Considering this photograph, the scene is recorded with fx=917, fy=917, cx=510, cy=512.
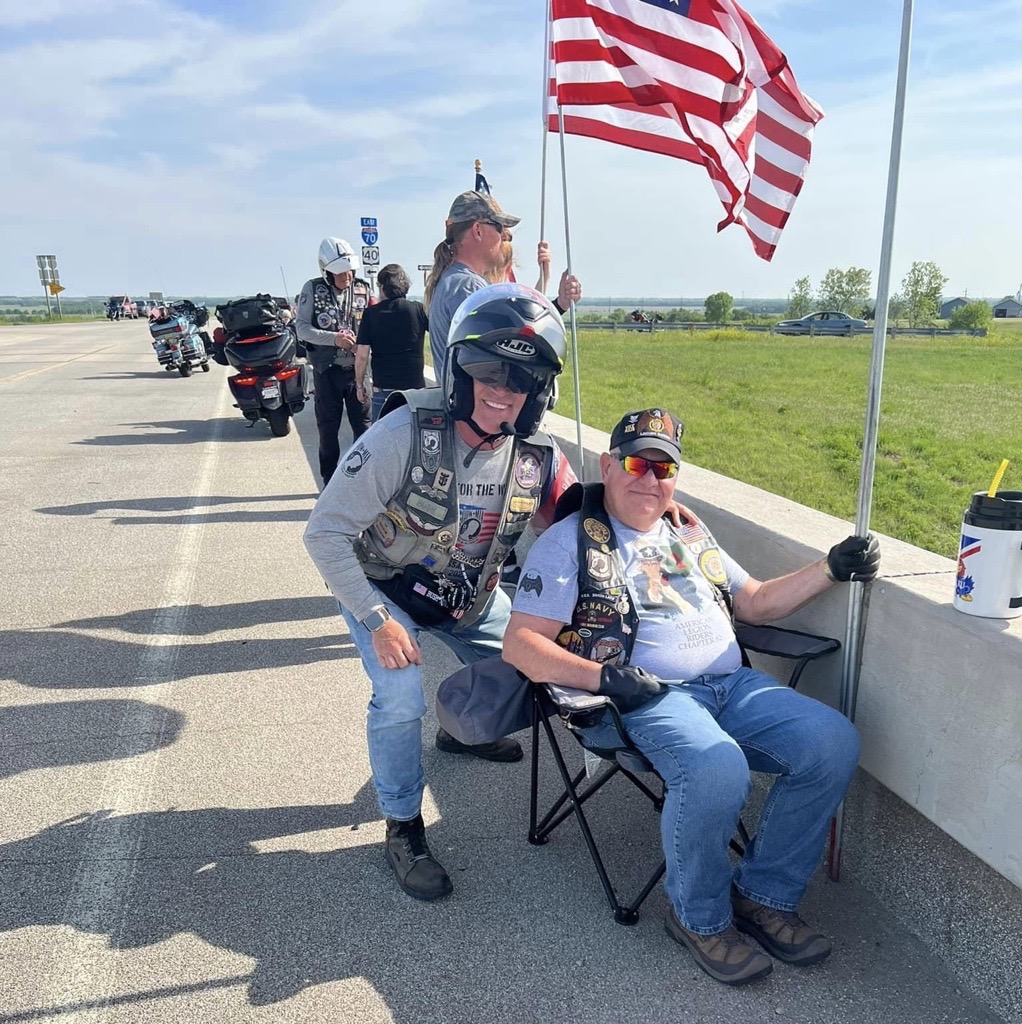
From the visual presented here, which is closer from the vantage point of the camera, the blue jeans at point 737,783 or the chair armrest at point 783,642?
the blue jeans at point 737,783

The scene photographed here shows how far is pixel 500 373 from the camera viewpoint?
2.83 meters

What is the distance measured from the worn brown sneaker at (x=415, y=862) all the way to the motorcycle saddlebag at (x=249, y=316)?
8.84 metres

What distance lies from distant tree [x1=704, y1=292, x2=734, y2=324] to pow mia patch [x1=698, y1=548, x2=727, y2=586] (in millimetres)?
69347

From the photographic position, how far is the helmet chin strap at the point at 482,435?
9.52 ft

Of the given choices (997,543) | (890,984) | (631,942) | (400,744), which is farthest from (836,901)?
(400,744)

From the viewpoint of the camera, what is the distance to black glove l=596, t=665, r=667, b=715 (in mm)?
2512

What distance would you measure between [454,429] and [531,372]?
1.02 feet

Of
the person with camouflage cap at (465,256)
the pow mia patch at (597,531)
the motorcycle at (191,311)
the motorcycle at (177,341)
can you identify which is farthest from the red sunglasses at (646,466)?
the motorcycle at (177,341)

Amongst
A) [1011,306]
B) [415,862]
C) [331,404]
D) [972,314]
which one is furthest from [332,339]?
[1011,306]

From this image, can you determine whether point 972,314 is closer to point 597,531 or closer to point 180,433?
point 180,433

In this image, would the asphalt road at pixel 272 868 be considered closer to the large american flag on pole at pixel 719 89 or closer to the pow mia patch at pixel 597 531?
the pow mia patch at pixel 597 531

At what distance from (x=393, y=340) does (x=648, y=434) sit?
12.0 feet

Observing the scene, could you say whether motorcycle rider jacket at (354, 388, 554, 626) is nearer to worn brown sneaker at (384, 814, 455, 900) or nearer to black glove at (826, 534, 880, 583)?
worn brown sneaker at (384, 814, 455, 900)

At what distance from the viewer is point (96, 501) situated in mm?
7930
